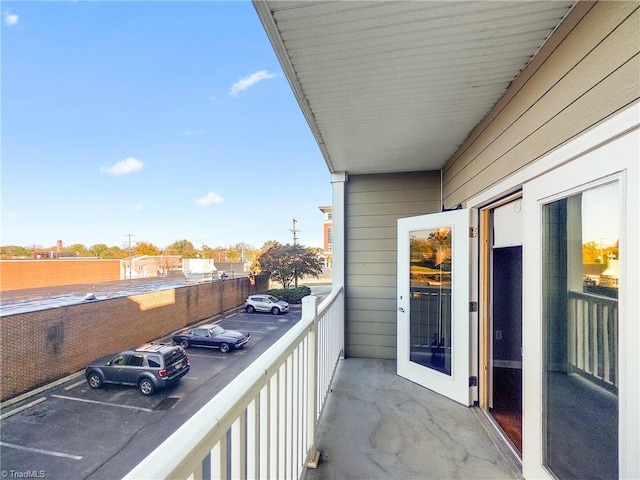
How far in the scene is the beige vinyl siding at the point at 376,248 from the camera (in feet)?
11.1

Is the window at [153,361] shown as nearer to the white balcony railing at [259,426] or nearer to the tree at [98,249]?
the white balcony railing at [259,426]

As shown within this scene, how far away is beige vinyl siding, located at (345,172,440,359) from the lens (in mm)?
3377

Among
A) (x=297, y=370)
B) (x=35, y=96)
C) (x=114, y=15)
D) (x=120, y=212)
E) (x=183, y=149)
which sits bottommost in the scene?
(x=297, y=370)

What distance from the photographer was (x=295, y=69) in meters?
1.48

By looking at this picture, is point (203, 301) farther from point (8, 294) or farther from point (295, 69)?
point (295, 69)

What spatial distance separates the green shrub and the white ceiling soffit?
6080mm

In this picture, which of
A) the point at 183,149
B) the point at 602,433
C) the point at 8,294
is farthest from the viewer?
the point at 183,149

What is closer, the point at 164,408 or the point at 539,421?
the point at 539,421

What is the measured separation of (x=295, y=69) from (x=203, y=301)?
4.77m

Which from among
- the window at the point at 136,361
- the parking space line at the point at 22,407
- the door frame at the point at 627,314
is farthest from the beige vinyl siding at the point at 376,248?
the parking space line at the point at 22,407

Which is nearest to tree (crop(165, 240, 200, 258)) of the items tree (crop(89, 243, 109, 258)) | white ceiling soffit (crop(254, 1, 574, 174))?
tree (crop(89, 243, 109, 258))

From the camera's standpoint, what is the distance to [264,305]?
257 inches

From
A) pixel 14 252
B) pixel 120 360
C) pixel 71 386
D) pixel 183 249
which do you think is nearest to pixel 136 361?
pixel 120 360

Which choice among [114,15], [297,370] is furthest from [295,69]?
[114,15]
